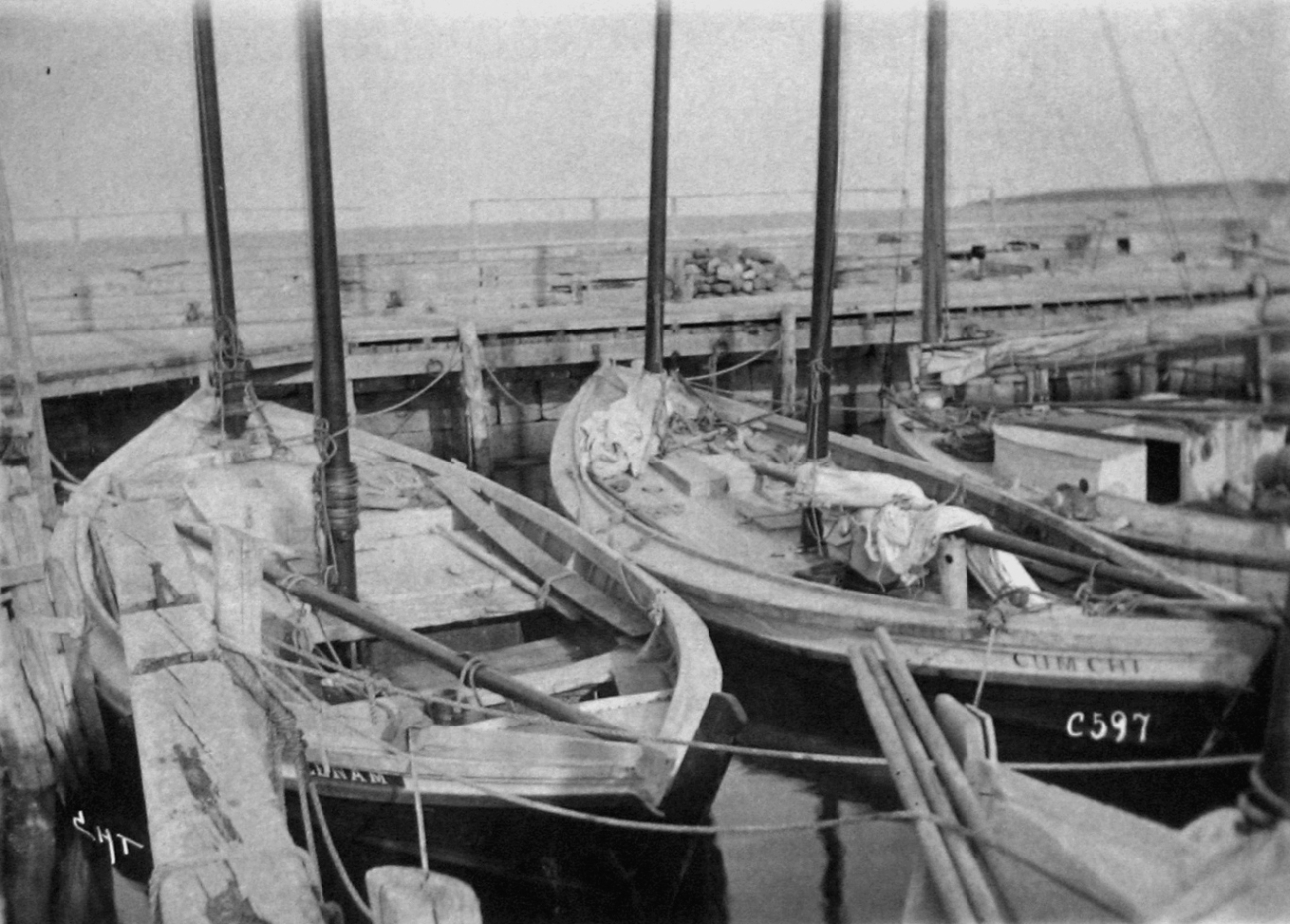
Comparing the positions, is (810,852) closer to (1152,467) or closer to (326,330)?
(1152,467)

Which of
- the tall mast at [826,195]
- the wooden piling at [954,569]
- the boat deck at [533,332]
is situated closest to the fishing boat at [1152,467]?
the wooden piling at [954,569]

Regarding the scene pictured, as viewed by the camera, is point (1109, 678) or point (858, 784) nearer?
point (1109, 678)

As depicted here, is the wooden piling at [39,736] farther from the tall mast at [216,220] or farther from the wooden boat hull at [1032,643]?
the wooden boat hull at [1032,643]

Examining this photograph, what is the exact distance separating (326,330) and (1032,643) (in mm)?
5394

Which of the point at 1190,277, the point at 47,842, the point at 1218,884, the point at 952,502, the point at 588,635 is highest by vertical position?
the point at 1190,277

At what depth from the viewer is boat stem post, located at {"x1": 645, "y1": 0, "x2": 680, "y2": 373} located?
15031mm

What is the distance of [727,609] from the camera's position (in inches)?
359

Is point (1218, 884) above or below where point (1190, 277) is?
below

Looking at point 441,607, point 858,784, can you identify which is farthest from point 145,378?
point 858,784

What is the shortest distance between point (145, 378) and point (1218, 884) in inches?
676

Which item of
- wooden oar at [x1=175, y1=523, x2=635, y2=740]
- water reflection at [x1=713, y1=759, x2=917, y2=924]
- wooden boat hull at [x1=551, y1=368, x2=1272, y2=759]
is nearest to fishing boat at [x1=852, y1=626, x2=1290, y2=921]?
wooden oar at [x1=175, y1=523, x2=635, y2=740]

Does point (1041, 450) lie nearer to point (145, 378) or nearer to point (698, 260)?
point (145, 378)

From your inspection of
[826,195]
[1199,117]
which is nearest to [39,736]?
[826,195]

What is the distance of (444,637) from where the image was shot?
9.71m
